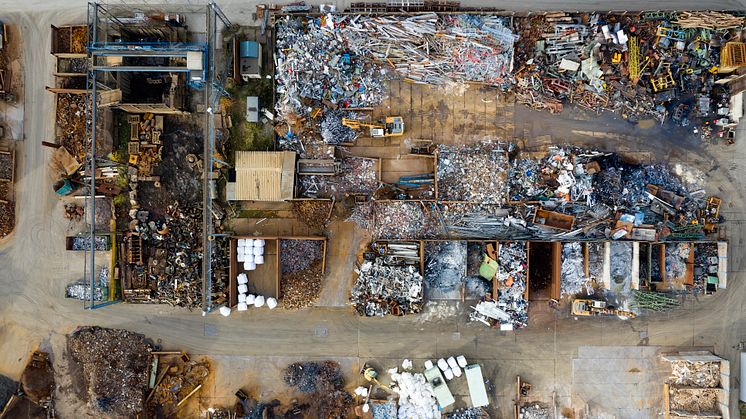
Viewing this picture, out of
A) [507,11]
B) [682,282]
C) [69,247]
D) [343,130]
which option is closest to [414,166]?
[343,130]

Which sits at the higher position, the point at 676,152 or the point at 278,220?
the point at 676,152

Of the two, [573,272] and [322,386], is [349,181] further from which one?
[573,272]

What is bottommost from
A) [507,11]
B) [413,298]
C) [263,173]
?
[413,298]

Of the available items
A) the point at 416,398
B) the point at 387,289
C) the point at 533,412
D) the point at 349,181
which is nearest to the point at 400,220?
the point at 349,181

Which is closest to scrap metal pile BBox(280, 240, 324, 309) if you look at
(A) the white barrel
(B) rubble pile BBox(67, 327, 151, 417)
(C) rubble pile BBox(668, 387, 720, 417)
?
(A) the white barrel

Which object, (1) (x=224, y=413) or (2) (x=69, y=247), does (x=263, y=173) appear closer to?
(2) (x=69, y=247)
